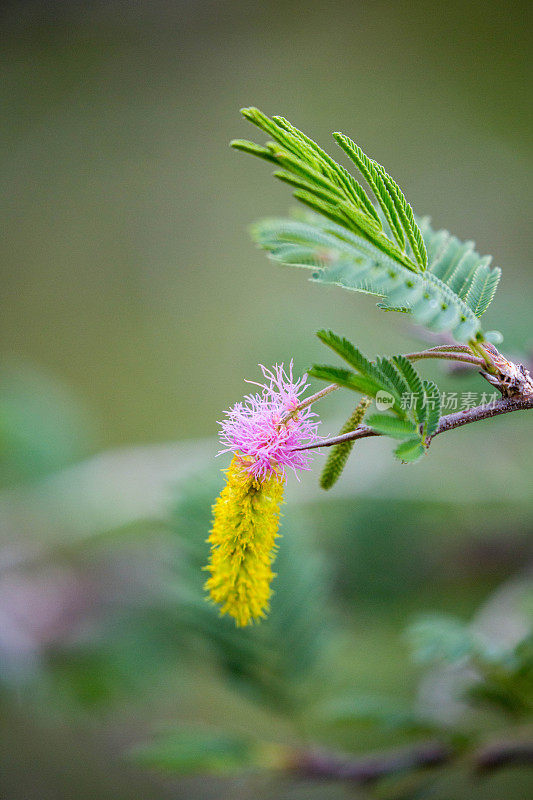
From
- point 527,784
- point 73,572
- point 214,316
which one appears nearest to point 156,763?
point 73,572

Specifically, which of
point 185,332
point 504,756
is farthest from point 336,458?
point 185,332

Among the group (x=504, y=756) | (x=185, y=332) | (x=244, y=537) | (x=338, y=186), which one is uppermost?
(x=185, y=332)

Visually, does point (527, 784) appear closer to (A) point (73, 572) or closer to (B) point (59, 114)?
(A) point (73, 572)

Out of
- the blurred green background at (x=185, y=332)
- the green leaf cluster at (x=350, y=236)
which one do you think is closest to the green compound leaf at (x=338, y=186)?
the green leaf cluster at (x=350, y=236)

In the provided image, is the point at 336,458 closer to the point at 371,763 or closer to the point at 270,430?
the point at 270,430

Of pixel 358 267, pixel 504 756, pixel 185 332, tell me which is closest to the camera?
pixel 358 267

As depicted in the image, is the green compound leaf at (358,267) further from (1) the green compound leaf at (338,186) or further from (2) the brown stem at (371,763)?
(2) the brown stem at (371,763)
